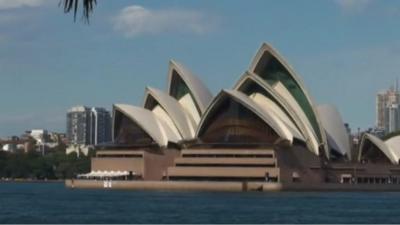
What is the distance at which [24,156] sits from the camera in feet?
512

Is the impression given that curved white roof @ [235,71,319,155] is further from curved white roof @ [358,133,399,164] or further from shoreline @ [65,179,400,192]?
curved white roof @ [358,133,399,164]

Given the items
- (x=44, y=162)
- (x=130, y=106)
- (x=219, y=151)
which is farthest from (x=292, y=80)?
(x=44, y=162)

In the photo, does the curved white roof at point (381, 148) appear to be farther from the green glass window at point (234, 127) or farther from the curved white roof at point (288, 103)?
the green glass window at point (234, 127)

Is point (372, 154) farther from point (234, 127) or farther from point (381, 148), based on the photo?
point (234, 127)

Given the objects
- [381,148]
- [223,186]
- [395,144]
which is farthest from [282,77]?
[395,144]

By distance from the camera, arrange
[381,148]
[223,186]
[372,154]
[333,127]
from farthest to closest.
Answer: [372,154] → [381,148] → [333,127] → [223,186]

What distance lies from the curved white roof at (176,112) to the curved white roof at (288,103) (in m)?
6.56

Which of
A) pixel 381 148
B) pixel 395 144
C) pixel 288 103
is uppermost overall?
pixel 288 103

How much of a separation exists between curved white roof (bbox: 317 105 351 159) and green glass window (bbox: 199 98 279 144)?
8484 millimetres

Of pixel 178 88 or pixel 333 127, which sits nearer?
pixel 178 88

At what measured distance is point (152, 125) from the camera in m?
93.1

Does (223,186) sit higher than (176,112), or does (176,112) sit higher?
(176,112)

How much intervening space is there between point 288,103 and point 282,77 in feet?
10.3

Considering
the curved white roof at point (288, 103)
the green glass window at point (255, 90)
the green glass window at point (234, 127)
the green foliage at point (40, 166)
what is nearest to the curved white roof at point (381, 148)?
the curved white roof at point (288, 103)
